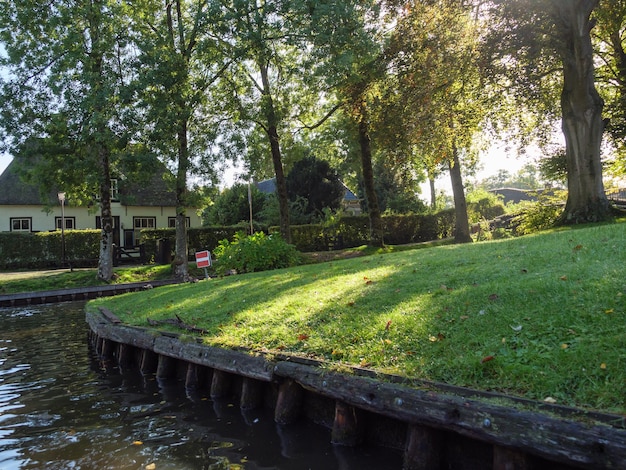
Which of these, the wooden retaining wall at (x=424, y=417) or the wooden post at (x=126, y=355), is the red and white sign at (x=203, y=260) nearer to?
the wooden post at (x=126, y=355)

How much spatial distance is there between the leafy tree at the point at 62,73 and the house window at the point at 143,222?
19492mm

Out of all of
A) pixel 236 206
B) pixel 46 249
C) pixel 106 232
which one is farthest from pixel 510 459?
pixel 236 206

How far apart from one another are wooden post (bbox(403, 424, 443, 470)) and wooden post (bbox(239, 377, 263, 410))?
2.64 meters

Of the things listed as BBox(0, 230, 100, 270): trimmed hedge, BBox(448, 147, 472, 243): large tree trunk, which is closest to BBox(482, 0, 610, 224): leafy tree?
BBox(448, 147, 472, 243): large tree trunk

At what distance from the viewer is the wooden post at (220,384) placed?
22.8 feet

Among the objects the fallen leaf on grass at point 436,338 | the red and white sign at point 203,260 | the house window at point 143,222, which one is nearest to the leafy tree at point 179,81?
the red and white sign at point 203,260

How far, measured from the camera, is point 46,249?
28703 millimetres

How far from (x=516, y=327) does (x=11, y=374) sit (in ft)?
29.7

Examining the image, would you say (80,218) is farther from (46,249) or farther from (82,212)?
(46,249)

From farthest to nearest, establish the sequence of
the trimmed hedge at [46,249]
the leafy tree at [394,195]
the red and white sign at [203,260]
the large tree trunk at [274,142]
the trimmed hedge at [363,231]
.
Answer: the leafy tree at [394,195] < the trimmed hedge at [363,231] < the trimmed hedge at [46,249] < the large tree trunk at [274,142] < the red and white sign at [203,260]

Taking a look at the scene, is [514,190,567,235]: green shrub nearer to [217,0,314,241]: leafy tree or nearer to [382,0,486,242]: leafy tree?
[382,0,486,242]: leafy tree

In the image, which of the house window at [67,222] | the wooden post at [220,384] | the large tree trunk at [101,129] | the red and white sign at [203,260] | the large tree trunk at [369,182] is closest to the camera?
the wooden post at [220,384]

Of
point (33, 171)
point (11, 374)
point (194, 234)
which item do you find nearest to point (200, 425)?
point (11, 374)

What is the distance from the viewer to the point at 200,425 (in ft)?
19.6
